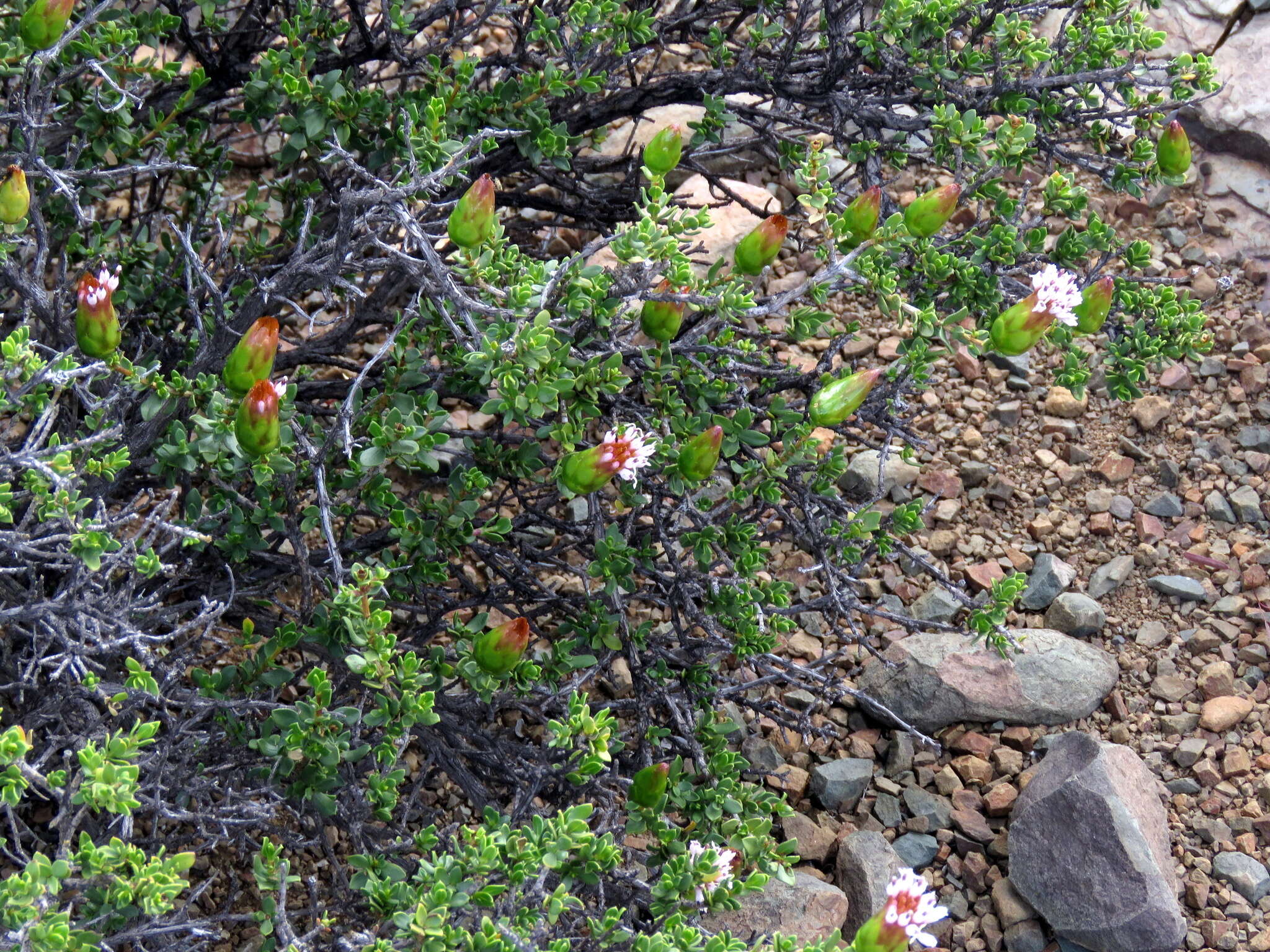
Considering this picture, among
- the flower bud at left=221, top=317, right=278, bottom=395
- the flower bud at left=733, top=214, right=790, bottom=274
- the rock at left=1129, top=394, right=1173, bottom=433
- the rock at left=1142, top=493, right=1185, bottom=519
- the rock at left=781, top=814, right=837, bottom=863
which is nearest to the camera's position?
the flower bud at left=221, top=317, right=278, bottom=395

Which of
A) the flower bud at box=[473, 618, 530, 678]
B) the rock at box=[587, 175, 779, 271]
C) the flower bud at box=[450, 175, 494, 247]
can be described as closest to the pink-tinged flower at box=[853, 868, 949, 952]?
the flower bud at box=[473, 618, 530, 678]

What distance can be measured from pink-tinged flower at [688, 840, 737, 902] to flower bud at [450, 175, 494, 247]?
1.06 m

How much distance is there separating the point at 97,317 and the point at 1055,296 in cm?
159

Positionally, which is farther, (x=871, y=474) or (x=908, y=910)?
(x=871, y=474)

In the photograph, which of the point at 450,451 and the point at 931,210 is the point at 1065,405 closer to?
the point at 931,210

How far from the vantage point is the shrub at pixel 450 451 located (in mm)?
1881

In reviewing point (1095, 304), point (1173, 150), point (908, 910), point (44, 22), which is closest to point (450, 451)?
point (44, 22)

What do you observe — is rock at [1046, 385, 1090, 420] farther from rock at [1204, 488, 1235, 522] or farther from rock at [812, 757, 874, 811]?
rock at [812, 757, 874, 811]

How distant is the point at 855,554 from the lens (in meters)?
2.39

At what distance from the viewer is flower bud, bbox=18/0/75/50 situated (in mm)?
1985

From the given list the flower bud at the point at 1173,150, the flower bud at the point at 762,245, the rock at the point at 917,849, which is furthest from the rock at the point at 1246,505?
the flower bud at the point at 762,245

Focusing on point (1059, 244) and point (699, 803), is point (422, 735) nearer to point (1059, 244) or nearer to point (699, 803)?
point (699, 803)

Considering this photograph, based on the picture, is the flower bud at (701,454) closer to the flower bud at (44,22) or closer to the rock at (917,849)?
the rock at (917,849)

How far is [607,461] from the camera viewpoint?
1.92m
